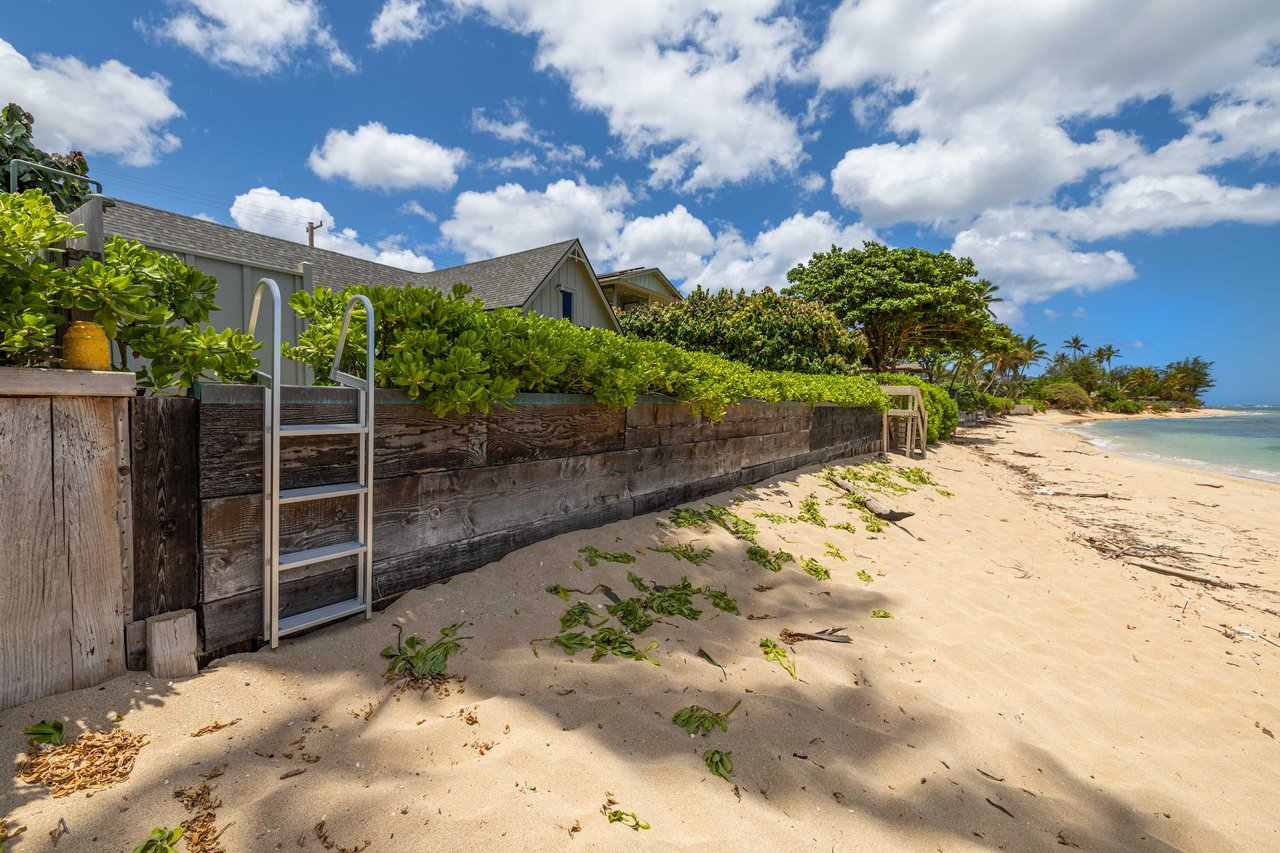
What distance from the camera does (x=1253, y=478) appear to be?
52.0 ft

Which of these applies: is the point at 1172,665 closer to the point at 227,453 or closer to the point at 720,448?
the point at 720,448

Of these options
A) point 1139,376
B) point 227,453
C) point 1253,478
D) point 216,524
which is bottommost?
point 1253,478

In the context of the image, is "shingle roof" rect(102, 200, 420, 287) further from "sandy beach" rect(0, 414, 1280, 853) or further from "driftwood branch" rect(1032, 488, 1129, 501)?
"driftwood branch" rect(1032, 488, 1129, 501)

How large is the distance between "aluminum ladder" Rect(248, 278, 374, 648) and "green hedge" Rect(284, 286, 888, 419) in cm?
21

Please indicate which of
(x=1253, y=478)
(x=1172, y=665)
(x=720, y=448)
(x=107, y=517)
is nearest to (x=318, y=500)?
(x=107, y=517)

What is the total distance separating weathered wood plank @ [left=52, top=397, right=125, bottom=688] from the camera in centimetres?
197

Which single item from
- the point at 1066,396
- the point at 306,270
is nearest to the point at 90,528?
the point at 306,270

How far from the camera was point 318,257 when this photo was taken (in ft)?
42.0

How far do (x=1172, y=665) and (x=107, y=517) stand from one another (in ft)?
21.0

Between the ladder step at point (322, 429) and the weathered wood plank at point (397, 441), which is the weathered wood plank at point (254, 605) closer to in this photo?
the weathered wood plank at point (397, 441)

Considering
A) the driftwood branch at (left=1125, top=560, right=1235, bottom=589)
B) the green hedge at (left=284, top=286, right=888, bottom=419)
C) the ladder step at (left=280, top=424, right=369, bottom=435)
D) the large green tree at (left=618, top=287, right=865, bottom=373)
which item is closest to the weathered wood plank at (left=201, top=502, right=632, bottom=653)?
the ladder step at (left=280, top=424, right=369, bottom=435)

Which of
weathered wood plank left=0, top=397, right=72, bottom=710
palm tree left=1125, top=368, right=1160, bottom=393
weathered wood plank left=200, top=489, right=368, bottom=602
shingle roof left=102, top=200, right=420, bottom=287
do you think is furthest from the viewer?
palm tree left=1125, top=368, right=1160, bottom=393

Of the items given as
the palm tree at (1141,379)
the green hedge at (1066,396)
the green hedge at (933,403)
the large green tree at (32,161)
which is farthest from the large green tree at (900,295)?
the palm tree at (1141,379)

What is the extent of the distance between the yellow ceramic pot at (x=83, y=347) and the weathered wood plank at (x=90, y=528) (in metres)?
0.14
